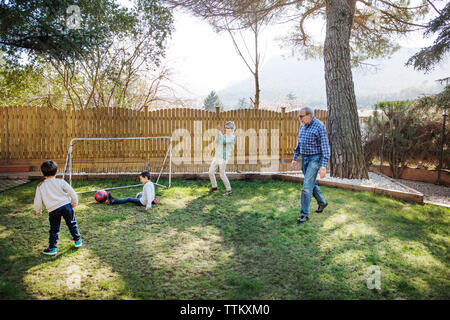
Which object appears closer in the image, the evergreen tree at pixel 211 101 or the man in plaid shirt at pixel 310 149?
the man in plaid shirt at pixel 310 149

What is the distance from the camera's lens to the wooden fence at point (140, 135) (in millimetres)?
9664

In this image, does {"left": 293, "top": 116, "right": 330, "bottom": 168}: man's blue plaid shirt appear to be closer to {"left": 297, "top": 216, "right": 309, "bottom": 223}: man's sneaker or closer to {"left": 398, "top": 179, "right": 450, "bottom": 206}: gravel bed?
{"left": 297, "top": 216, "right": 309, "bottom": 223}: man's sneaker

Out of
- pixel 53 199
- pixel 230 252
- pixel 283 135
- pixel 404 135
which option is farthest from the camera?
pixel 283 135

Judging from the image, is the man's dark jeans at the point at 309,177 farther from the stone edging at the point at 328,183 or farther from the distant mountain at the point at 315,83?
the distant mountain at the point at 315,83

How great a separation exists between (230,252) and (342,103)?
21.0ft

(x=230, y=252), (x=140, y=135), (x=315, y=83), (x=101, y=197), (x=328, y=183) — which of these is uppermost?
(x=315, y=83)

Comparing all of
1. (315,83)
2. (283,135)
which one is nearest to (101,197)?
(283,135)

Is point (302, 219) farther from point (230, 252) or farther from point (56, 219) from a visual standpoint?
point (56, 219)

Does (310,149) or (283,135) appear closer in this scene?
(310,149)

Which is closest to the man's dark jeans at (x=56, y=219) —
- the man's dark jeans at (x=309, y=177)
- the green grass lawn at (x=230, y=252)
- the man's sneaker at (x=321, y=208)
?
the green grass lawn at (x=230, y=252)

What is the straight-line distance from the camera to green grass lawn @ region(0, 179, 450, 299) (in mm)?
2910

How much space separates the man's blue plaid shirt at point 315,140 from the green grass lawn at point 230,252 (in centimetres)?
119

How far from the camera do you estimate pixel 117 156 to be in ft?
33.1

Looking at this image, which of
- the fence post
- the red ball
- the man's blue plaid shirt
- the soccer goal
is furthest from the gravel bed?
the red ball
